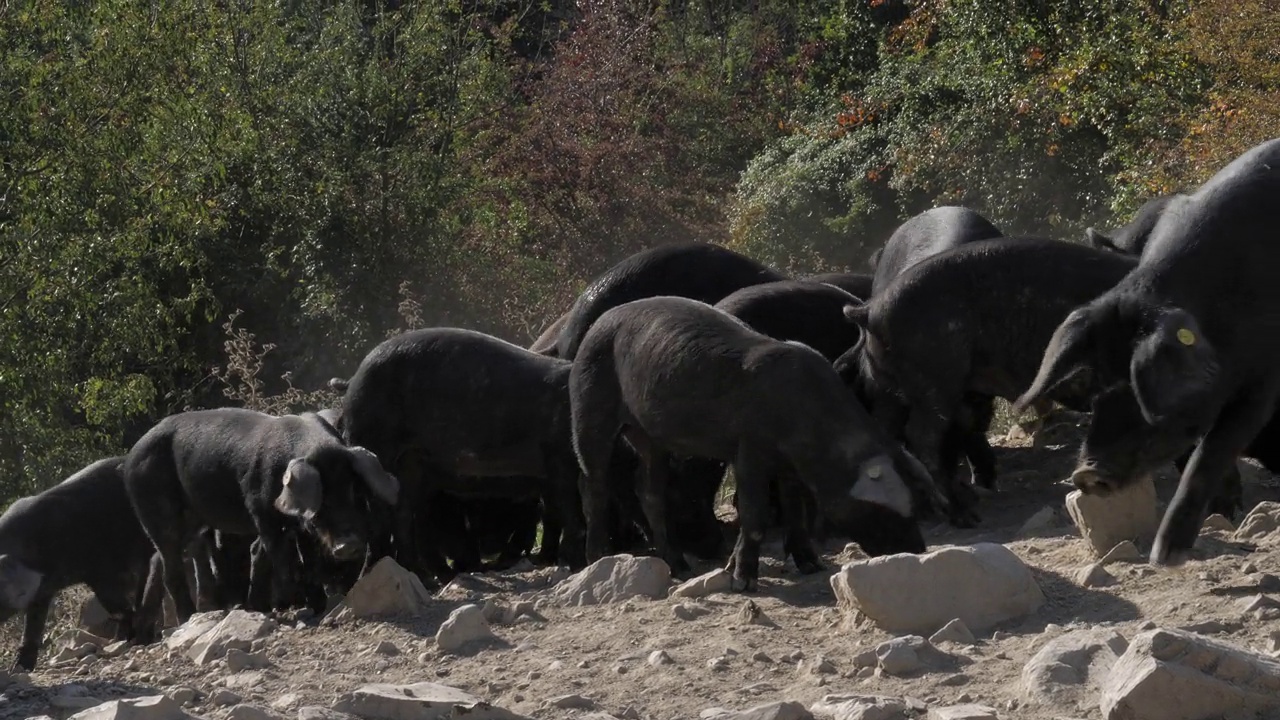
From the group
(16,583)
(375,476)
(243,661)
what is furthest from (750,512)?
(16,583)

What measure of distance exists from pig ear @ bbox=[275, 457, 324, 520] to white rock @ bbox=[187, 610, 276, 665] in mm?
616

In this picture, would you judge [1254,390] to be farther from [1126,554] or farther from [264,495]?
[264,495]

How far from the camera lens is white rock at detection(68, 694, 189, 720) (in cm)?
597

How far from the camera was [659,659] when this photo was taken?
21.9 ft

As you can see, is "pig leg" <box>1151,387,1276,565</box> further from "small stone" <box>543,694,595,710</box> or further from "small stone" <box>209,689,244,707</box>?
"small stone" <box>209,689,244,707</box>

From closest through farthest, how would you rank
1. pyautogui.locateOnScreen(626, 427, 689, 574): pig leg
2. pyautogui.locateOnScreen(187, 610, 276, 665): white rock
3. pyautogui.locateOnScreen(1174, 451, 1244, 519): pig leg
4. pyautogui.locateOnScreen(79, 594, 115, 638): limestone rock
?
1. pyautogui.locateOnScreen(187, 610, 276, 665): white rock
2. pyautogui.locateOnScreen(1174, 451, 1244, 519): pig leg
3. pyautogui.locateOnScreen(626, 427, 689, 574): pig leg
4. pyautogui.locateOnScreen(79, 594, 115, 638): limestone rock

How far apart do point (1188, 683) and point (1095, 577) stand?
1725mm

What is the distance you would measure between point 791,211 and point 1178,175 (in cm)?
808

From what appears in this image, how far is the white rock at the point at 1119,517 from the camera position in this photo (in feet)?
24.2

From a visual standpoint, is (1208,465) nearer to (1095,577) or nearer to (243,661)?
(1095,577)

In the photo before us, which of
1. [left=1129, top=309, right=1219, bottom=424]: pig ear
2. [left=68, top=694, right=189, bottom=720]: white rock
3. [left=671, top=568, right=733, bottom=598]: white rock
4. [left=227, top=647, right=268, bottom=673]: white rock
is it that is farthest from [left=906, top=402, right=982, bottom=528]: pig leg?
[left=68, top=694, right=189, bottom=720]: white rock

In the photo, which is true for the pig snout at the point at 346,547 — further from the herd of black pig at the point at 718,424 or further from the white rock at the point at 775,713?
the white rock at the point at 775,713

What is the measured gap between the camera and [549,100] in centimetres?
1997

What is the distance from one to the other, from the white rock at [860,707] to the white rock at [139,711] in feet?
7.05
